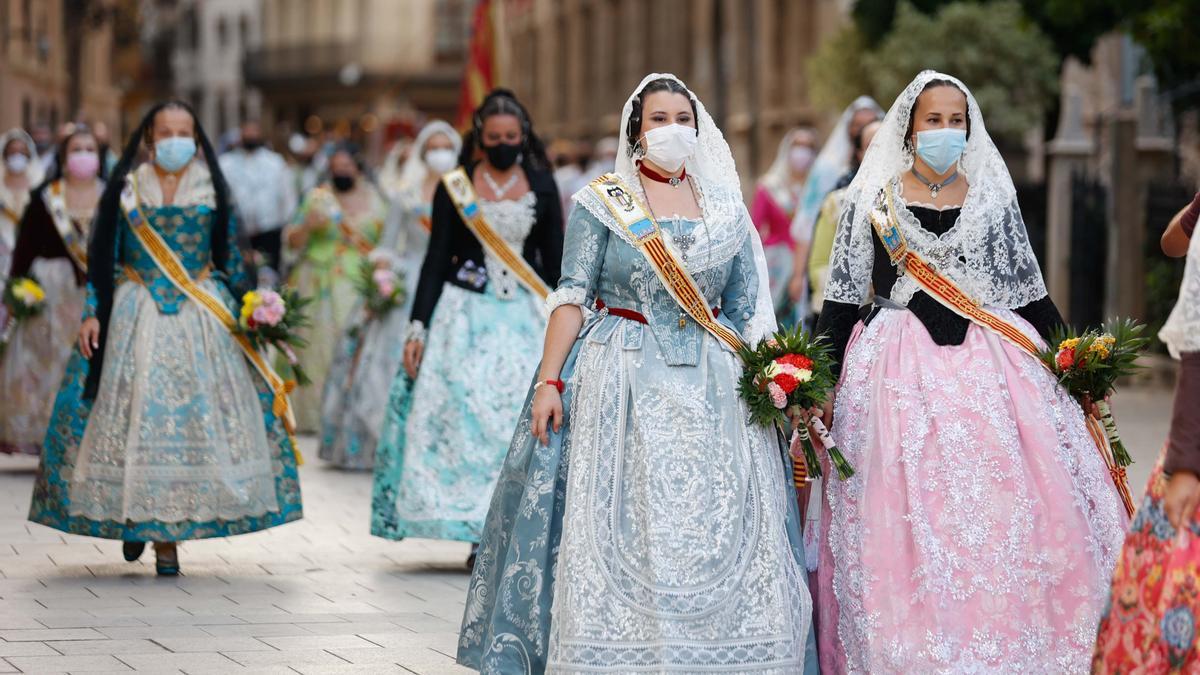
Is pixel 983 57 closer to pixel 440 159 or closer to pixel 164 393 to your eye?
pixel 440 159

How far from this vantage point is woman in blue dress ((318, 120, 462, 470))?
12.4 meters

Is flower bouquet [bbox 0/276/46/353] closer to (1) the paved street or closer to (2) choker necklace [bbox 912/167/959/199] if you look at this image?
(1) the paved street

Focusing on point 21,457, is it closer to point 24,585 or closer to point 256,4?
point 24,585

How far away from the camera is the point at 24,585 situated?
8375 mm

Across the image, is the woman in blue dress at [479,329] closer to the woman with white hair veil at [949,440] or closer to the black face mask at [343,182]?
the woman with white hair veil at [949,440]

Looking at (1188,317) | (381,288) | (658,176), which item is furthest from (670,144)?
(381,288)

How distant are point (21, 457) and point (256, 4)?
72974mm

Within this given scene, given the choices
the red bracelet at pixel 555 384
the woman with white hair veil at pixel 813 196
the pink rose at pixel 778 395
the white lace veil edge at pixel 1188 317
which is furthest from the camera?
the woman with white hair veil at pixel 813 196

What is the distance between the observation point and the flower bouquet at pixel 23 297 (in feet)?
41.2

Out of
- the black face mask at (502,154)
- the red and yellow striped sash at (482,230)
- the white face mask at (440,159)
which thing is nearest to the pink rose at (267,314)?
the red and yellow striped sash at (482,230)

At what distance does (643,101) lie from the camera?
6387 mm

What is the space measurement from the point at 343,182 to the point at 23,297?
293 cm

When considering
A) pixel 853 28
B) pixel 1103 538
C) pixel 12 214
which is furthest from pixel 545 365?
pixel 853 28

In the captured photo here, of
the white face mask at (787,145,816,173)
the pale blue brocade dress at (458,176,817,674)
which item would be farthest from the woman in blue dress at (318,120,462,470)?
the pale blue brocade dress at (458,176,817,674)
